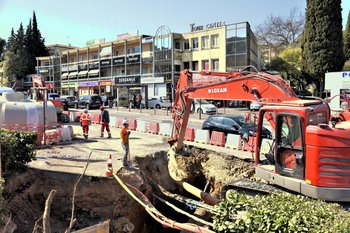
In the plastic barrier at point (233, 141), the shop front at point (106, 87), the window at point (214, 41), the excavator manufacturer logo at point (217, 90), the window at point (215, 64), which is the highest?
the window at point (214, 41)

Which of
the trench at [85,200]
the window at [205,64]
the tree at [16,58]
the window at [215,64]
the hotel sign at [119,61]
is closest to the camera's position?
the trench at [85,200]

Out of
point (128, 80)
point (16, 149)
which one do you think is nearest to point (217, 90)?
point (16, 149)

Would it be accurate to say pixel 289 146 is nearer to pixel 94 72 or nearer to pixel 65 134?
pixel 65 134

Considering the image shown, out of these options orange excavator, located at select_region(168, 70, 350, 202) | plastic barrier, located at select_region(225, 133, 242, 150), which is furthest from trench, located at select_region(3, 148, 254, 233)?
plastic barrier, located at select_region(225, 133, 242, 150)

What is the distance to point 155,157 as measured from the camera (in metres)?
16.1

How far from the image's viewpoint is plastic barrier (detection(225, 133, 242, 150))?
20.0m

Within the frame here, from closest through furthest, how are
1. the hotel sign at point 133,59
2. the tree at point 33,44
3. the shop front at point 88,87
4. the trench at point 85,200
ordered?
the trench at point 85,200
the hotel sign at point 133,59
the shop front at point 88,87
the tree at point 33,44

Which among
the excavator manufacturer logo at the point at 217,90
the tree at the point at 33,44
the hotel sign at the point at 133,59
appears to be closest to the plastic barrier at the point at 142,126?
the excavator manufacturer logo at the point at 217,90

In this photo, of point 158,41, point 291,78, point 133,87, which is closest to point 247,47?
point 291,78

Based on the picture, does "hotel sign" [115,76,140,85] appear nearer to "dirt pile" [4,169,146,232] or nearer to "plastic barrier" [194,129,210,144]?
"plastic barrier" [194,129,210,144]

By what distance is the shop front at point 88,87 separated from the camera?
69.1 meters

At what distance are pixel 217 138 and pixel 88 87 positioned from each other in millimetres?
53833

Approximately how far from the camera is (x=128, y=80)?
195 feet

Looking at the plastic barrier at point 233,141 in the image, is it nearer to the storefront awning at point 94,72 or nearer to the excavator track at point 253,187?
the excavator track at point 253,187
